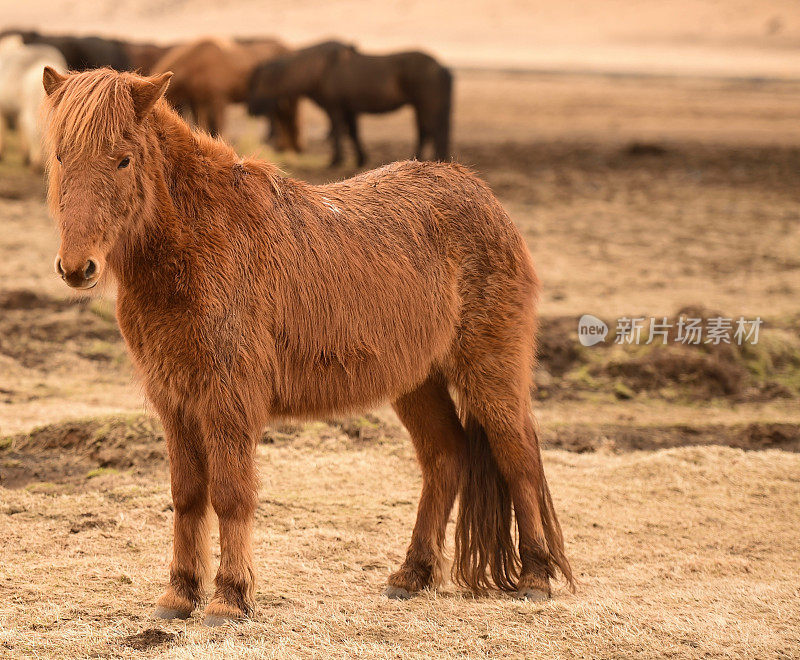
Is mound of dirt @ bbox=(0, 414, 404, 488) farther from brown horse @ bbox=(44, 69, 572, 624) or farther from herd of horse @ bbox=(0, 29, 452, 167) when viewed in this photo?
herd of horse @ bbox=(0, 29, 452, 167)

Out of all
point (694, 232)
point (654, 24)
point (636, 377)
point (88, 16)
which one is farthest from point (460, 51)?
point (636, 377)

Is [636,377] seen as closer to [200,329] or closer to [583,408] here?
[583,408]

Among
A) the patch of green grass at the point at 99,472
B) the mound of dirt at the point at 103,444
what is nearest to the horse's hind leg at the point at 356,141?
the mound of dirt at the point at 103,444

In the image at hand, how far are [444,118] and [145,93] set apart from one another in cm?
1397

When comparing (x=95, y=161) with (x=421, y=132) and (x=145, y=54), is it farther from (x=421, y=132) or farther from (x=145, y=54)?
(x=145, y=54)

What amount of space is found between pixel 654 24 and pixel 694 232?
66.5 m

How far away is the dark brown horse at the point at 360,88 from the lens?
55.9 ft

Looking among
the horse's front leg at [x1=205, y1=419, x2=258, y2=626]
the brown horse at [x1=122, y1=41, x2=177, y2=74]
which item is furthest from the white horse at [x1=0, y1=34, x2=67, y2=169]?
the horse's front leg at [x1=205, y1=419, x2=258, y2=626]

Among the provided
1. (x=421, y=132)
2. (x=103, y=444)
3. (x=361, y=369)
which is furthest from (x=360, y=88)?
(x=361, y=369)

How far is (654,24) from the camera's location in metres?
73.9

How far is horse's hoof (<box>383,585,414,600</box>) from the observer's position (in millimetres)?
4230

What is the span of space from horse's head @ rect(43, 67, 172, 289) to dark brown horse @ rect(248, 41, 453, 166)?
531 inches

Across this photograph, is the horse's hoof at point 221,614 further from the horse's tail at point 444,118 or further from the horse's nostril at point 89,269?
the horse's tail at point 444,118

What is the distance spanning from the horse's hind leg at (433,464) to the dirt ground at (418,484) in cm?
16
